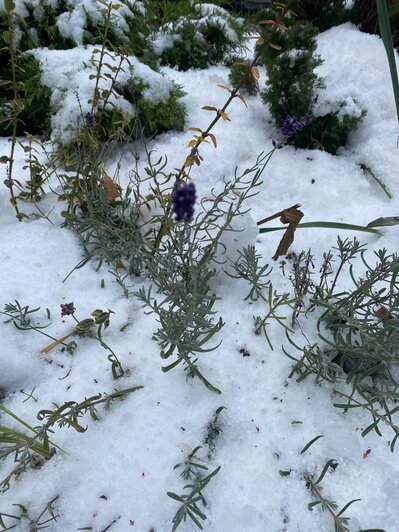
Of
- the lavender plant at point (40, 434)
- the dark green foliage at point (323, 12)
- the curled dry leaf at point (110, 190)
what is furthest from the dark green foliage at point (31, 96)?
the dark green foliage at point (323, 12)

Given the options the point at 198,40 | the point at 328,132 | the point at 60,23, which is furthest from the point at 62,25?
the point at 328,132

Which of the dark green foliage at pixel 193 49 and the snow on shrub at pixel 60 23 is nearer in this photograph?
the snow on shrub at pixel 60 23

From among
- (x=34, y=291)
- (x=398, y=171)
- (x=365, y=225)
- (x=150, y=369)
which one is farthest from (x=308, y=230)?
(x=34, y=291)

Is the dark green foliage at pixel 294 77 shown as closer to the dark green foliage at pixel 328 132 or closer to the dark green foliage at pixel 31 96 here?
the dark green foliage at pixel 328 132

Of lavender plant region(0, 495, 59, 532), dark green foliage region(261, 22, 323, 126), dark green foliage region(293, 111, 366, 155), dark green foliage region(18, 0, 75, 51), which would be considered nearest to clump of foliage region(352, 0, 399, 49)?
dark green foliage region(261, 22, 323, 126)

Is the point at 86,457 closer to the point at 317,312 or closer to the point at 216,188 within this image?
the point at 317,312

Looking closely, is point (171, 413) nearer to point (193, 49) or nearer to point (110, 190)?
point (110, 190)

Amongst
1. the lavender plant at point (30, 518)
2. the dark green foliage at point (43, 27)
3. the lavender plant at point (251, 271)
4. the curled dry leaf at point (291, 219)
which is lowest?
the lavender plant at point (30, 518)

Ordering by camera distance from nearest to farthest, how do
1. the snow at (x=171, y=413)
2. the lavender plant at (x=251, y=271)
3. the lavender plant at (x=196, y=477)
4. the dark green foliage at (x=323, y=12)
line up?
1. the lavender plant at (x=196, y=477)
2. the snow at (x=171, y=413)
3. the lavender plant at (x=251, y=271)
4. the dark green foliage at (x=323, y=12)
